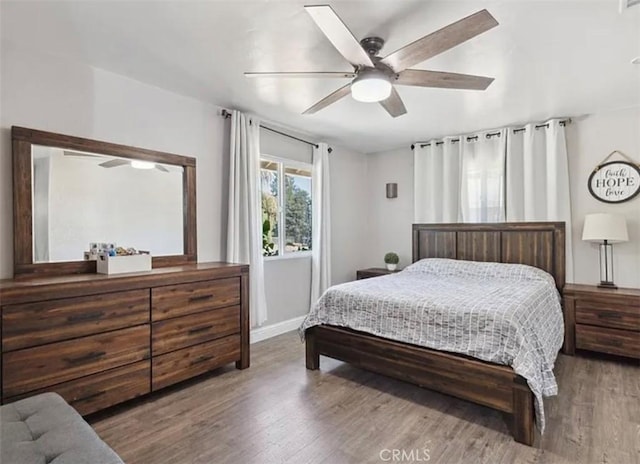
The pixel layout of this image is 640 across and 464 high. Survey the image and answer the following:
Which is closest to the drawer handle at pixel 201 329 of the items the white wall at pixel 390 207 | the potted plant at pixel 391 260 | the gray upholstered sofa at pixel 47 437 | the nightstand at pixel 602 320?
the gray upholstered sofa at pixel 47 437

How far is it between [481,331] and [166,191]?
278 cm

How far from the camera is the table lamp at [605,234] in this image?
11.0ft

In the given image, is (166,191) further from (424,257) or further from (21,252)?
(424,257)

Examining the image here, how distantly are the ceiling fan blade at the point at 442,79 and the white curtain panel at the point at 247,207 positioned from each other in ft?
5.94

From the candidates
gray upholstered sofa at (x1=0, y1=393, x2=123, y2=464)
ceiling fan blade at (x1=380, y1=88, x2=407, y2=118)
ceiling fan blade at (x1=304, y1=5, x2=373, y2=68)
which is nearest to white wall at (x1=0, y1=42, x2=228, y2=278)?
gray upholstered sofa at (x1=0, y1=393, x2=123, y2=464)

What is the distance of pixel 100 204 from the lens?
2725mm

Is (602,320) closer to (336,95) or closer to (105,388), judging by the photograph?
(336,95)

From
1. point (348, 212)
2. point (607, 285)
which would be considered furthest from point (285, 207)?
point (607, 285)

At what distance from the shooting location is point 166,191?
315 centimetres

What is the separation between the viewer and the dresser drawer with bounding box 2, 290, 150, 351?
1.93m

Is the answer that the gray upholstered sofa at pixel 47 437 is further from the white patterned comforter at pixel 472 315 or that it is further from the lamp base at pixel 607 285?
the lamp base at pixel 607 285

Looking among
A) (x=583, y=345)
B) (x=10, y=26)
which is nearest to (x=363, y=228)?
(x=583, y=345)

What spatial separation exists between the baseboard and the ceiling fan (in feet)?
8.63

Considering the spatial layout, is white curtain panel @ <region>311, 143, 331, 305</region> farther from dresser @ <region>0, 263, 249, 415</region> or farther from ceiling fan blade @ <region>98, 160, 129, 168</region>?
ceiling fan blade @ <region>98, 160, 129, 168</region>
